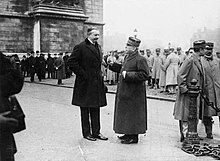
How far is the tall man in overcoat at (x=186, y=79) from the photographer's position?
272 inches

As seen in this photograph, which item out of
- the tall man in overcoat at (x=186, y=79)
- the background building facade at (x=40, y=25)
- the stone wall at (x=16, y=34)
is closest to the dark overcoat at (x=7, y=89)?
the tall man in overcoat at (x=186, y=79)

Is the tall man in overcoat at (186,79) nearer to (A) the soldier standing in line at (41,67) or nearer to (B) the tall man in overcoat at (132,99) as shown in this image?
(B) the tall man in overcoat at (132,99)

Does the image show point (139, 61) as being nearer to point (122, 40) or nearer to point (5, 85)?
point (5, 85)

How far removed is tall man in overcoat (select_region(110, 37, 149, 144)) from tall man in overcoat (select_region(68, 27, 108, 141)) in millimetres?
416

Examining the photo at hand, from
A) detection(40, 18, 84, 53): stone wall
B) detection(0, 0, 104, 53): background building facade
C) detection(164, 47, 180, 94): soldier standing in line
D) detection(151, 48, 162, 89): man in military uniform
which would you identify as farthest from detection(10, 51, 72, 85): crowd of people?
detection(164, 47, 180, 94): soldier standing in line

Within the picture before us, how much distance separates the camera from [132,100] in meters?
6.73

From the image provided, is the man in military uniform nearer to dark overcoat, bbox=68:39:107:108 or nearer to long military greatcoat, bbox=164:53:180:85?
long military greatcoat, bbox=164:53:180:85

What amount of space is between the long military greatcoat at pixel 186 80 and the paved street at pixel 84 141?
0.55 meters

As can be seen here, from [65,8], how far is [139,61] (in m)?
20.3

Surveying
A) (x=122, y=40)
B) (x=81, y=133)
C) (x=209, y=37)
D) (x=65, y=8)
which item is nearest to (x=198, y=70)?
(x=81, y=133)

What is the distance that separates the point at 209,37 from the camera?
60.7ft

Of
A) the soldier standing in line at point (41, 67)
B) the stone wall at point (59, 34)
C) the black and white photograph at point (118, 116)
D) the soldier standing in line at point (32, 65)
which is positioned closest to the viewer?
the black and white photograph at point (118, 116)

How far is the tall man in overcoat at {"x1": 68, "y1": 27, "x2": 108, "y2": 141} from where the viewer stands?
6941 millimetres

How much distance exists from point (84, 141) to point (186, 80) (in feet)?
7.03
